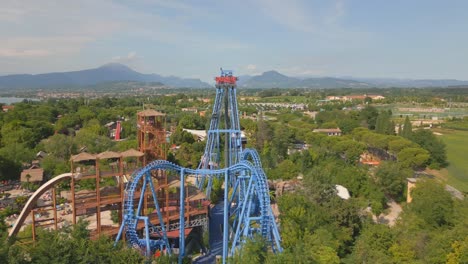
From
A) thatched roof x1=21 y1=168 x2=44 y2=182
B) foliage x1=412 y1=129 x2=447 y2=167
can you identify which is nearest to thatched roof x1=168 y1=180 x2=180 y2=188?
thatched roof x1=21 y1=168 x2=44 y2=182

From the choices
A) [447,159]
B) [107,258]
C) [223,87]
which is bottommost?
[447,159]

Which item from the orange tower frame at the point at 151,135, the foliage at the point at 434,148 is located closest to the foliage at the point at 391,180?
the foliage at the point at 434,148

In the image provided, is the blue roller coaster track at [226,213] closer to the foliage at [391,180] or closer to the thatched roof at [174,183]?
the thatched roof at [174,183]

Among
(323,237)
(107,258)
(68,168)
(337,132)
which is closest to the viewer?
(107,258)

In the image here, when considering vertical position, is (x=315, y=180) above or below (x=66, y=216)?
above

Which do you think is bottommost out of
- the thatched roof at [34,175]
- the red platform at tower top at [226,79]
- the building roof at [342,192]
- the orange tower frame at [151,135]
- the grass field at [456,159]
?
the grass field at [456,159]

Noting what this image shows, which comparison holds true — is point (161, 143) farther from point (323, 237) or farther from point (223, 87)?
point (323, 237)

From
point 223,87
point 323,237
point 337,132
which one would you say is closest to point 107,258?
point 323,237
